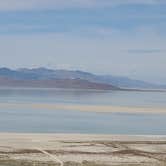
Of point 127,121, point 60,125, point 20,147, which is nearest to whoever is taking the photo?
point 20,147

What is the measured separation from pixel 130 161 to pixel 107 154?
1803mm

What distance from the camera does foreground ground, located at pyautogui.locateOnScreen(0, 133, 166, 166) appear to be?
2202cm

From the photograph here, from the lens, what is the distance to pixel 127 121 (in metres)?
49.7

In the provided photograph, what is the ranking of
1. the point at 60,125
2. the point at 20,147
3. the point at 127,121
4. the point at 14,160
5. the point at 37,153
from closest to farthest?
the point at 14,160, the point at 37,153, the point at 20,147, the point at 60,125, the point at 127,121

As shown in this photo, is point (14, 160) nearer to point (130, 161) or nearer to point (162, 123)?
point (130, 161)

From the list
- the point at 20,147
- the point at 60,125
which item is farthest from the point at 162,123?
the point at 20,147

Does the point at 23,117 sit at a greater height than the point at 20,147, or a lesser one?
greater

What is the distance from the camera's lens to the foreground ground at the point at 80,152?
22.0 m

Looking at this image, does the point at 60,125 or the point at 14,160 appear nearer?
the point at 14,160

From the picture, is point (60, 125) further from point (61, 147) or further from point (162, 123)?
point (61, 147)

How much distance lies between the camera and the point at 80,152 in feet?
80.5

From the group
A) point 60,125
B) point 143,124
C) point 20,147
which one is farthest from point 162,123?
point 20,147

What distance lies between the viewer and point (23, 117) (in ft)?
170

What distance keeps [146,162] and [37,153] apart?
454cm
